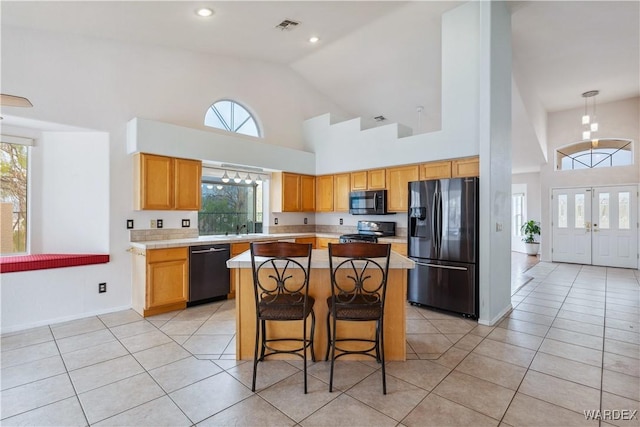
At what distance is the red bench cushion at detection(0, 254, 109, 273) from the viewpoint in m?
3.26

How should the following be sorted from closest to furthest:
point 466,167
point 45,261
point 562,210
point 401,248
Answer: point 45,261 → point 466,167 → point 401,248 → point 562,210

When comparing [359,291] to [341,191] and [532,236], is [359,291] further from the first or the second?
[532,236]

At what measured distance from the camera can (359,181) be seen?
5395mm

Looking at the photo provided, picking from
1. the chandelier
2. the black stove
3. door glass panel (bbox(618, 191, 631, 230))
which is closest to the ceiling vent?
the black stove

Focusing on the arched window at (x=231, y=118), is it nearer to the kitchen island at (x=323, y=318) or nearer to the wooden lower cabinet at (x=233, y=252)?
the wooden lower cabinet at (x=233, y=252)

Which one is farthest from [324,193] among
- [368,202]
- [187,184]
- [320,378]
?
[320,378]

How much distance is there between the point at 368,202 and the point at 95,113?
13.2 ft

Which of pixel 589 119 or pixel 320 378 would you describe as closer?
pixel 320 378

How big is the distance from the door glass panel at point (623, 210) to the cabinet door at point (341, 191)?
6.46 meters

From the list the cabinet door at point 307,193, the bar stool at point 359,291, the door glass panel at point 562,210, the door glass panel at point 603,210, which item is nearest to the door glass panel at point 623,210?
the door glass panel at point 603,210

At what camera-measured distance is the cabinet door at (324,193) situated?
588cm

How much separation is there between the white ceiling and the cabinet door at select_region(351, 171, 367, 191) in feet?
6.28

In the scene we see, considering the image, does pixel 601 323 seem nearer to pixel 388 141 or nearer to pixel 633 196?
pixel 388 141

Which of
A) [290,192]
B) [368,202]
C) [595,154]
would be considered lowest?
[368,202]
